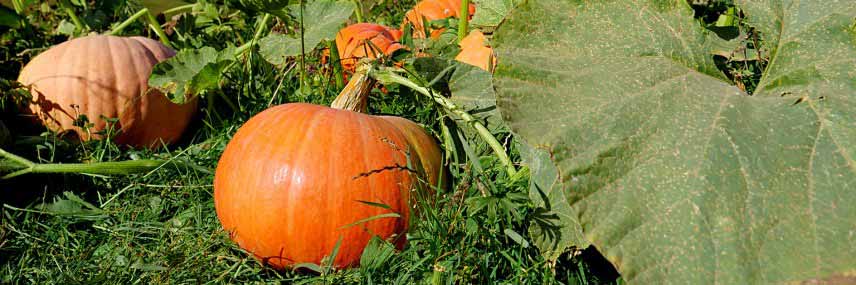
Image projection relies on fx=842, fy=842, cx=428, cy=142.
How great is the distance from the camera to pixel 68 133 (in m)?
2.82

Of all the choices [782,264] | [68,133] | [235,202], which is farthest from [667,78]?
[68,133]

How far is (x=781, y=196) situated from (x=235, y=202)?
1.24 m

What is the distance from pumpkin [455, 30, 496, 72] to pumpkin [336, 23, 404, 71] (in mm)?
304

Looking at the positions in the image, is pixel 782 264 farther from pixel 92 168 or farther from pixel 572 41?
pixel 92 168

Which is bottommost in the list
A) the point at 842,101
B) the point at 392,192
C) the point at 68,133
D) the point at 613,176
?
the point at 68,133

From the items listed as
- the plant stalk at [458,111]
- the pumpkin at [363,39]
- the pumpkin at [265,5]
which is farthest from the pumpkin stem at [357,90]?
the pumpkin at [363,39]

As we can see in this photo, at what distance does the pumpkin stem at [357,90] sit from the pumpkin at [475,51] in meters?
0.47

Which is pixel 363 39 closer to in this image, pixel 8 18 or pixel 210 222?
pixel 210 222

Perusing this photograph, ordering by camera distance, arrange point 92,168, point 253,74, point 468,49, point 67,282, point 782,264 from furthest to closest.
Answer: point 253,74 → point 468,49 → point 92,168 → point 67,282 → point 782,264

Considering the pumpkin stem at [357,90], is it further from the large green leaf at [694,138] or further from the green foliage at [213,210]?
the large green leaf at [694,138]

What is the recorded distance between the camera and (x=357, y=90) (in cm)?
229

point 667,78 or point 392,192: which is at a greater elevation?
point 667,78

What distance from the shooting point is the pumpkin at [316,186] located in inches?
78.1

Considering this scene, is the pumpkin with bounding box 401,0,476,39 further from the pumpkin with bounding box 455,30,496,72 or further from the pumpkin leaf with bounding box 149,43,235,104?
the pumpkin leaf with bounding box 149,43,235,104
